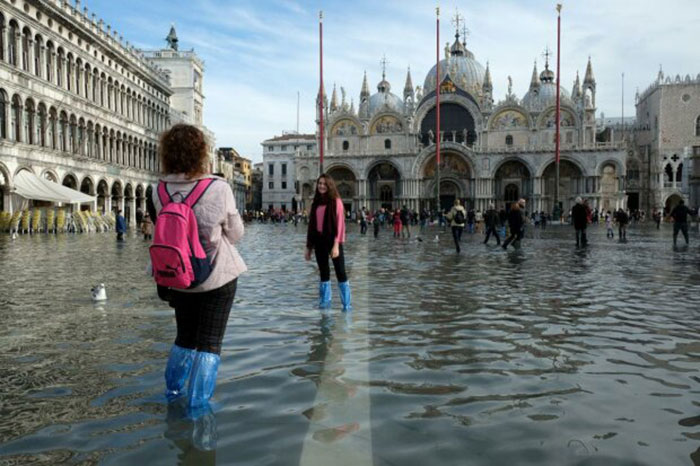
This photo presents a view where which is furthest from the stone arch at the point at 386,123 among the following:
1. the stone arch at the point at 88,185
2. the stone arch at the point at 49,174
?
the stone arch at the point at 49,174

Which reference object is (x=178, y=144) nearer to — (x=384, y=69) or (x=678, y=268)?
(x=678, y=268)

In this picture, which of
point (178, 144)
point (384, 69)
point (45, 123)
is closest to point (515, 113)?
point (384, 69)

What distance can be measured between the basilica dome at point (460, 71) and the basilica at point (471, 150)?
0.16 metres

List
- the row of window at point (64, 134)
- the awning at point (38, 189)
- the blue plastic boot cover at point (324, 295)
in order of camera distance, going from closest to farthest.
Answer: the blue plastic boot cover at point (324, 295) < the awning at point (38, 189) < the row of window at point (64, 134)

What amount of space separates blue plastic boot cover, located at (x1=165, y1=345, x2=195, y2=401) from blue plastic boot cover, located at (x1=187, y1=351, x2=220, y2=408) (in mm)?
173

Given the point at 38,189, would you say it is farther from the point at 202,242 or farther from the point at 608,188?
the point at 608,188

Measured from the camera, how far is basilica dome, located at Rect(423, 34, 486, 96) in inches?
2611

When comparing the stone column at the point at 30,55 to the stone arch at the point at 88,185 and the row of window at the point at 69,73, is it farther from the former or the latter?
the stone arch at the point at 88,185

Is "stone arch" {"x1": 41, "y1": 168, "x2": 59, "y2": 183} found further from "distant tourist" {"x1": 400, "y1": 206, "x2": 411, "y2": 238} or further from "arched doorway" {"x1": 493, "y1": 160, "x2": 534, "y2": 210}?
"arched doorway" {"x1": 493, "y1": 160, "x2": 534, "y2": 210}

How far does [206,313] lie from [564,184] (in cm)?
6337

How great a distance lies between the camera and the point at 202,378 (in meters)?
3.48

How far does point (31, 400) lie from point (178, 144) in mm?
1883

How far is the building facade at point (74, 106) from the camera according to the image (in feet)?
96.3

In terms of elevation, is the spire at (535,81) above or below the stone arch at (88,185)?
above
